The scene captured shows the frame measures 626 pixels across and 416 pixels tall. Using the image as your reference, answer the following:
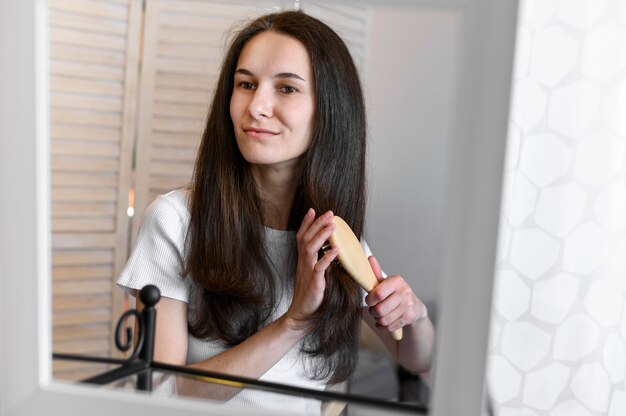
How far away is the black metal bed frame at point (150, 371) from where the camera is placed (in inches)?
13.4

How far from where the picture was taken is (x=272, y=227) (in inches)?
15.4

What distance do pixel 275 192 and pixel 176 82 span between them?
0.31 ft

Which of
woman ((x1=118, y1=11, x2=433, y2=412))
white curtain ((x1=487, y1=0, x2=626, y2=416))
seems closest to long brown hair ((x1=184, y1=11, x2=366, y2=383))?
woman ((x1=118, y1=11, x2=433, y2=412))

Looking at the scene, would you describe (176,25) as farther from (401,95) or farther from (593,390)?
(593,390)

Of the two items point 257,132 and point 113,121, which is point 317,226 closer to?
point 257,132

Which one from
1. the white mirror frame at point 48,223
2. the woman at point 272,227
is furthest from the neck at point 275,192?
the white mirror frame at point 48,223

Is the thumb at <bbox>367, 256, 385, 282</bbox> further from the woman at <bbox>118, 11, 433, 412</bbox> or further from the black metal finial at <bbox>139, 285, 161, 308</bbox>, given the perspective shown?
the black metal finial at <bbox>139, 285, 161, 308</bbox>

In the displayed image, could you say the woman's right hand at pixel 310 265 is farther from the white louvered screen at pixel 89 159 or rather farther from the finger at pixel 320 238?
the white louvered screen at pixel 89 159

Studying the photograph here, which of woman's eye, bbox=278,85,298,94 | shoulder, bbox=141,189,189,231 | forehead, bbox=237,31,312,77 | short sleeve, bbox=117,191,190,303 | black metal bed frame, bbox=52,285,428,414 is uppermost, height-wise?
forehead, bbox=237,31,312,77

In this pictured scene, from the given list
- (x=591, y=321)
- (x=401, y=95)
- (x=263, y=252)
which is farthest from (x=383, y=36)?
(x=591, y=321)

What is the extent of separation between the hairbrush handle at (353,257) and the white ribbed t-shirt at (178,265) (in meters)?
0.04

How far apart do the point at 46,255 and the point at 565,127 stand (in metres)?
0.31

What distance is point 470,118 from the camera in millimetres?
285

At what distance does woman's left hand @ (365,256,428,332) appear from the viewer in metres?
0.35
